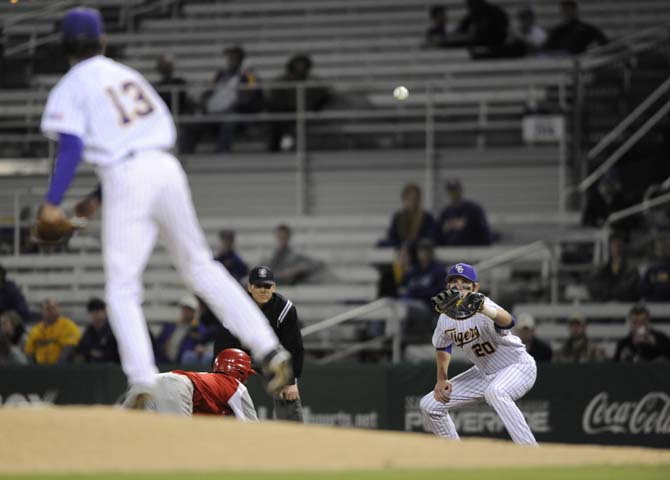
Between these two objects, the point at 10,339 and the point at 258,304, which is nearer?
the point at 258,304

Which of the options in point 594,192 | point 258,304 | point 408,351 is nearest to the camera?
point 258,304

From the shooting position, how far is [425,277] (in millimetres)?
16266

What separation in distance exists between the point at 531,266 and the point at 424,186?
2321 millimetres

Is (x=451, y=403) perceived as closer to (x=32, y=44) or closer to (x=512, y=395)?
(x=512, y=395)

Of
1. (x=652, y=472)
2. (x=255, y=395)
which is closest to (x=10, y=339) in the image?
(x=255, y=395)

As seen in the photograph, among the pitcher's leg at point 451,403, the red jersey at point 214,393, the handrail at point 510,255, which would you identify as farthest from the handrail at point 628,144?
the red jersey at point 214,393

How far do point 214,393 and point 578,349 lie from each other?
681 centimetres

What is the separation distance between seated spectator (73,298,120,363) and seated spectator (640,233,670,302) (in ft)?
21.4

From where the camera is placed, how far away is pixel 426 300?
16.1 m

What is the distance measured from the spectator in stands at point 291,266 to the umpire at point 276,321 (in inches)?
258

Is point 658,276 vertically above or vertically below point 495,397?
below

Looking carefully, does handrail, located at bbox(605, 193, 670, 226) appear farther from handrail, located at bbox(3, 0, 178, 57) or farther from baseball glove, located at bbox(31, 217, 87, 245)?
baseball glove, located at bbox(31, 217, 87, 245)

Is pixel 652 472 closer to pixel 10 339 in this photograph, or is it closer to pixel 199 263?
pixel 199 263

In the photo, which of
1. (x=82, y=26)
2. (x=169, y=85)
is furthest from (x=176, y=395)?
(x=169, y=85)
